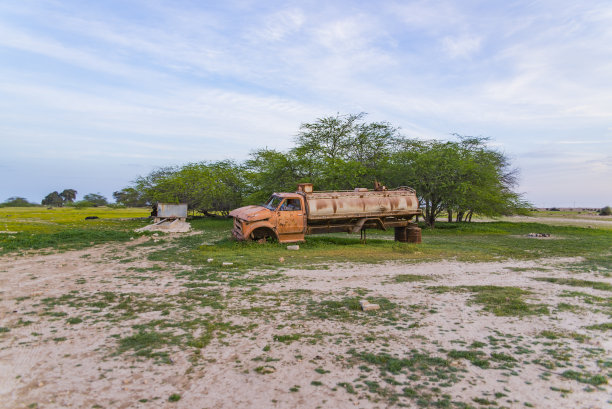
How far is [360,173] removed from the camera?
24.2m

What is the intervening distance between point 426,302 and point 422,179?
683 inches

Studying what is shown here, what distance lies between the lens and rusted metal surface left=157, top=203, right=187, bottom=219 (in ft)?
92.2

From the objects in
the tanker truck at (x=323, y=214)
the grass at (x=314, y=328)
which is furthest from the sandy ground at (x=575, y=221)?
the grass at (x=314, y=328)

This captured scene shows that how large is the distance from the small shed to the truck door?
51.8 ft

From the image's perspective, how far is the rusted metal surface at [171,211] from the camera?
28.1 metres

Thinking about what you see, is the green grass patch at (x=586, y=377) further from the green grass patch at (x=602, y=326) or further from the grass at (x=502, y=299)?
the grass at (x=502, y=299)

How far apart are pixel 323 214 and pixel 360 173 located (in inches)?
388

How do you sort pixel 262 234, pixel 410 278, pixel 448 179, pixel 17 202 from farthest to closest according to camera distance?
pixel 17 202 → pixel 448 179 → pixel 262 234 → pixel 410 278

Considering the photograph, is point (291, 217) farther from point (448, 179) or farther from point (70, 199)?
point (70, 199)

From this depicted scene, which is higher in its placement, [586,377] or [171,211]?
[171,211]

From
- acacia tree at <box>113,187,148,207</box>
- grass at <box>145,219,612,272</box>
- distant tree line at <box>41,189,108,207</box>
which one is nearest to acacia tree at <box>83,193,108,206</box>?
distant tree line at <box>41,189,108,207</box>

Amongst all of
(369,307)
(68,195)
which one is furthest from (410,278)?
(68,195)

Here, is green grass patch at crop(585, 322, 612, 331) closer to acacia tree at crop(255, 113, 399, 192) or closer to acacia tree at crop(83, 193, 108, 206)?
acacia tree at crop(255, 113, 399, 192)

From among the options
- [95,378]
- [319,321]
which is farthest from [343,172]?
[95,378]
